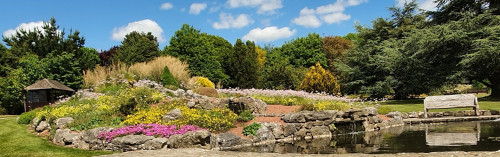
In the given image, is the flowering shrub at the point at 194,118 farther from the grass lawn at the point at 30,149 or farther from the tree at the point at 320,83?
the tree at the point at 320,83

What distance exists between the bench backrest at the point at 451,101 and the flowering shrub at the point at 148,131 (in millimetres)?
9392

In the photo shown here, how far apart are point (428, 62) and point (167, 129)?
17.0 meters

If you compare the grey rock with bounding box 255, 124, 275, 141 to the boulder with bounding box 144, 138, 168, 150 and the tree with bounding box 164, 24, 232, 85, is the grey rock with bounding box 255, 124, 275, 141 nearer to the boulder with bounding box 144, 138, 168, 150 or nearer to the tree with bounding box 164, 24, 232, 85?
the boulder with bounding box 144, 138, 168, 150

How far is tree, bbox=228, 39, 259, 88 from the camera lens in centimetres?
2848

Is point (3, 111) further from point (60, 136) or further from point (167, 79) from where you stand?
point (60, 136)

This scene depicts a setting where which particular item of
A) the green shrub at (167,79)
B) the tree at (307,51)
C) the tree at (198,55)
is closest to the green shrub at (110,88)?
the green shrub at (167,79)

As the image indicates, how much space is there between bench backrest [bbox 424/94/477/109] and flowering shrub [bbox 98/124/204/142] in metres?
9.39

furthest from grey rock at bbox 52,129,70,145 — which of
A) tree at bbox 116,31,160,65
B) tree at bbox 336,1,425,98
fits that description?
tree at bbox 116,31,160,65

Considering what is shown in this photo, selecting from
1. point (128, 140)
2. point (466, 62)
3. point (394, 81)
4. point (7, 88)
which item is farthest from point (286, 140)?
point (7, 88)

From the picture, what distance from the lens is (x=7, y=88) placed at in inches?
827

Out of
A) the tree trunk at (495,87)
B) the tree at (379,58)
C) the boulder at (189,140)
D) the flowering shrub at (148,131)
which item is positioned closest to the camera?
the boulder at (189,140)

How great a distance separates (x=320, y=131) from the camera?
9664mm

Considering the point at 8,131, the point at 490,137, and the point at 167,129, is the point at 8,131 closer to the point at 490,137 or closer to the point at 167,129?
the point at 167,129

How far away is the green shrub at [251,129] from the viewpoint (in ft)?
28.6
